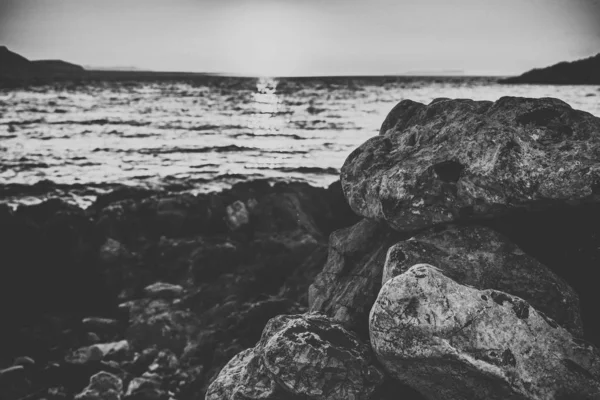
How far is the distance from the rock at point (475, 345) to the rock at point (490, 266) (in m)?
0.45

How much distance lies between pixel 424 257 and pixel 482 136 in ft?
4.82

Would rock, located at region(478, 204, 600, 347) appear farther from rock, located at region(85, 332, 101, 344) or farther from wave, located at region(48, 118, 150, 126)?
wave, located at region(48, 118, 150, 126)

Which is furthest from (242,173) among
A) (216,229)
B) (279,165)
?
(216,229)

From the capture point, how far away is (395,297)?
11.1 ft

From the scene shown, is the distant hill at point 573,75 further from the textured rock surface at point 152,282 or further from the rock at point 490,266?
the rock at point 490,266

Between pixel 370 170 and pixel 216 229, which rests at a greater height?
pixel 370 170

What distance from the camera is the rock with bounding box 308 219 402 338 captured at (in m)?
4.61

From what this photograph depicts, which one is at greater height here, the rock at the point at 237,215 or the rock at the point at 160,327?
the rock at the point at 237,215

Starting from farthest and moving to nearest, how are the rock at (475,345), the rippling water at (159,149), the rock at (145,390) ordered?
the rippling water at (159,149) → the rock at (145,390) → the rock at (475,345)

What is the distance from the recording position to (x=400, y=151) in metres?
5.32

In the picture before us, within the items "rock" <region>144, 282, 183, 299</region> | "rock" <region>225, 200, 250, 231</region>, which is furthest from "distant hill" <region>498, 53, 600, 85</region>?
"rock" <region>144, 282, 183, 299</region>

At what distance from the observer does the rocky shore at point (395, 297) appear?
3.21 m

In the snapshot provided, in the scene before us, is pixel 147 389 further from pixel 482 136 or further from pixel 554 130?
pixel 554 130

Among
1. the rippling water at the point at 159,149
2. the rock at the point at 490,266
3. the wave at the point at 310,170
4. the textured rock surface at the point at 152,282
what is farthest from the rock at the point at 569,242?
the wave at the point at 310,170
